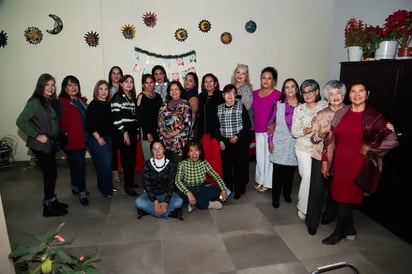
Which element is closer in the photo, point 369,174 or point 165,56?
point 369,174

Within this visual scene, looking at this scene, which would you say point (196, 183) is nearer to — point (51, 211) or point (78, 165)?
point (78, 165)

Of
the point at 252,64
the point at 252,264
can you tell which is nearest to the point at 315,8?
the point at 252,64

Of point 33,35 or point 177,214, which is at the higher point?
point 33,35

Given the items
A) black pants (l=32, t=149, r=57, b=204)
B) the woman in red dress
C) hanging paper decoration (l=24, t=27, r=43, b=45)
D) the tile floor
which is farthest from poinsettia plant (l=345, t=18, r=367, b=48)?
hanging paper decoration (l=24, t=27, r=43, b=45)

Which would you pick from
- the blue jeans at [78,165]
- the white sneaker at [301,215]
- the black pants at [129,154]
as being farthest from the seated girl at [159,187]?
the white sneaker at [301,215]

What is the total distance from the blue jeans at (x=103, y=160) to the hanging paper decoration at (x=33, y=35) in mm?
2362

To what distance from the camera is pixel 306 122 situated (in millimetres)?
2492

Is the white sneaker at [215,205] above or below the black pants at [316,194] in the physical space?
below

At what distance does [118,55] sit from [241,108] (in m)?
2.56

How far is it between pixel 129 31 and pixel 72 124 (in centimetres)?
215

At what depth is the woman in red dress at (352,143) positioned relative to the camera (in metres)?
2.00

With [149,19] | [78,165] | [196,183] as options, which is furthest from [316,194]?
[149,19]

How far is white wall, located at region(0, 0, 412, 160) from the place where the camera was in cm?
416

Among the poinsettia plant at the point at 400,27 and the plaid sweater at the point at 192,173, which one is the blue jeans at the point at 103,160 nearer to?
the plaid sweater at the point at 192,173
